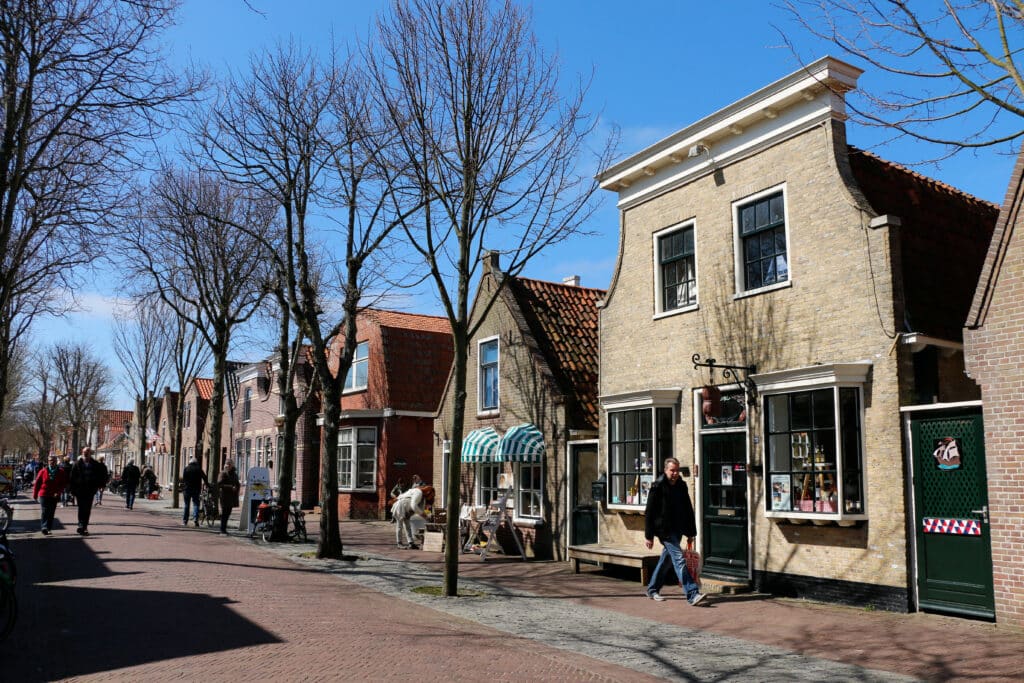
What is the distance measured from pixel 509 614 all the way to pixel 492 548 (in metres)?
7.22

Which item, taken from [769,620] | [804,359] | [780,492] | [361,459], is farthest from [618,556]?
[361,459]

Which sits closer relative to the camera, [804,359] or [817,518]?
[817,518]

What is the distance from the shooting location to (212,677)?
675cm

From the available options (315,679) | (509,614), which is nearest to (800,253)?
(509,614)

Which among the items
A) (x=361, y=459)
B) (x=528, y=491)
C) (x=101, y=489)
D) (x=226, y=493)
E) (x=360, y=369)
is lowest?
(x=101, y=489)

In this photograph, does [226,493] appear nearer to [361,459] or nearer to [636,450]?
[361,459]

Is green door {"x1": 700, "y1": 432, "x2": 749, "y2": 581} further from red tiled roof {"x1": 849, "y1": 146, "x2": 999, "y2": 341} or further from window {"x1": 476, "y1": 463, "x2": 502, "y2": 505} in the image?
window {"x1": 476, "y1": 463, "x2": 502, "y2": 505}

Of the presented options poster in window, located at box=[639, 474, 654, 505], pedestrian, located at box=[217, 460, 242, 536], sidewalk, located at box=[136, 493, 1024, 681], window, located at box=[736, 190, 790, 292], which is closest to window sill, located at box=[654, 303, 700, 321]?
window, located at box=[736, 190, 790, 292]

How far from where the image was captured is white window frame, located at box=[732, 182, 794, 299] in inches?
474

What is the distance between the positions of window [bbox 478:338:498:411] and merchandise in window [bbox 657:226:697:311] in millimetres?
5739

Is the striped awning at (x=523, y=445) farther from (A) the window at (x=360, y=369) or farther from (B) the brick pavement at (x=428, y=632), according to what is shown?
(A) the window at (x=360, y=369)

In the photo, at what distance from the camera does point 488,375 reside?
19766mm

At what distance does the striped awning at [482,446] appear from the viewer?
1795 cm

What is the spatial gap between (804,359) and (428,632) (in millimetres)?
6404
